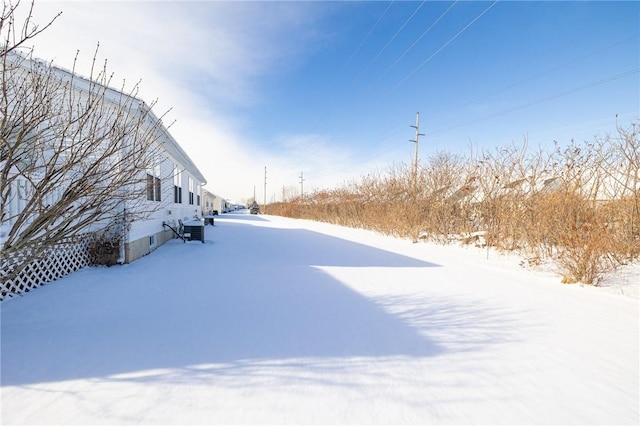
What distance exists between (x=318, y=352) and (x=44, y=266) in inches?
202

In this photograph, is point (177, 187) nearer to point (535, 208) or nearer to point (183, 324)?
point (183, 324)

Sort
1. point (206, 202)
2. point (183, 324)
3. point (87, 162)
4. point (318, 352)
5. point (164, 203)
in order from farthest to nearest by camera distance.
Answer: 1. point (206, 202)
2. point (164, 203)
3. point (87, 162)
4. point (183, 324)
5. point (318, 352)

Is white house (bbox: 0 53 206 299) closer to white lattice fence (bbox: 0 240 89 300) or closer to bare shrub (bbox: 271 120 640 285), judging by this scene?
white lattice fence (bbox: 0 240 89 300)

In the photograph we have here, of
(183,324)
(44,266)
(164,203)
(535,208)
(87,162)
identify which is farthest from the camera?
(164,203)

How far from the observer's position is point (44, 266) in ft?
15.1

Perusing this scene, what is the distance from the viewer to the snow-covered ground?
190 cm

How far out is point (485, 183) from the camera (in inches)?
354

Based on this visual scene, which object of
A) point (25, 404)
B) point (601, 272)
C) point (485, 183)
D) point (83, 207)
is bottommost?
point (25, 404)

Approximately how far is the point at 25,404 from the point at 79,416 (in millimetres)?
482

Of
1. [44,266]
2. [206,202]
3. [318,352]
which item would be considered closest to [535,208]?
[318,352]

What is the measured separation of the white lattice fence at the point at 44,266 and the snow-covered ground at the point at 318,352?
224 mm

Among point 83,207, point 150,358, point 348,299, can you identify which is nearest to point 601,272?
point 348,299

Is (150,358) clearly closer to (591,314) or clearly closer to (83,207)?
(83,207)

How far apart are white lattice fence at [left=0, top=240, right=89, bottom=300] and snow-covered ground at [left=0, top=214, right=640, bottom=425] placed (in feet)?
0.74
